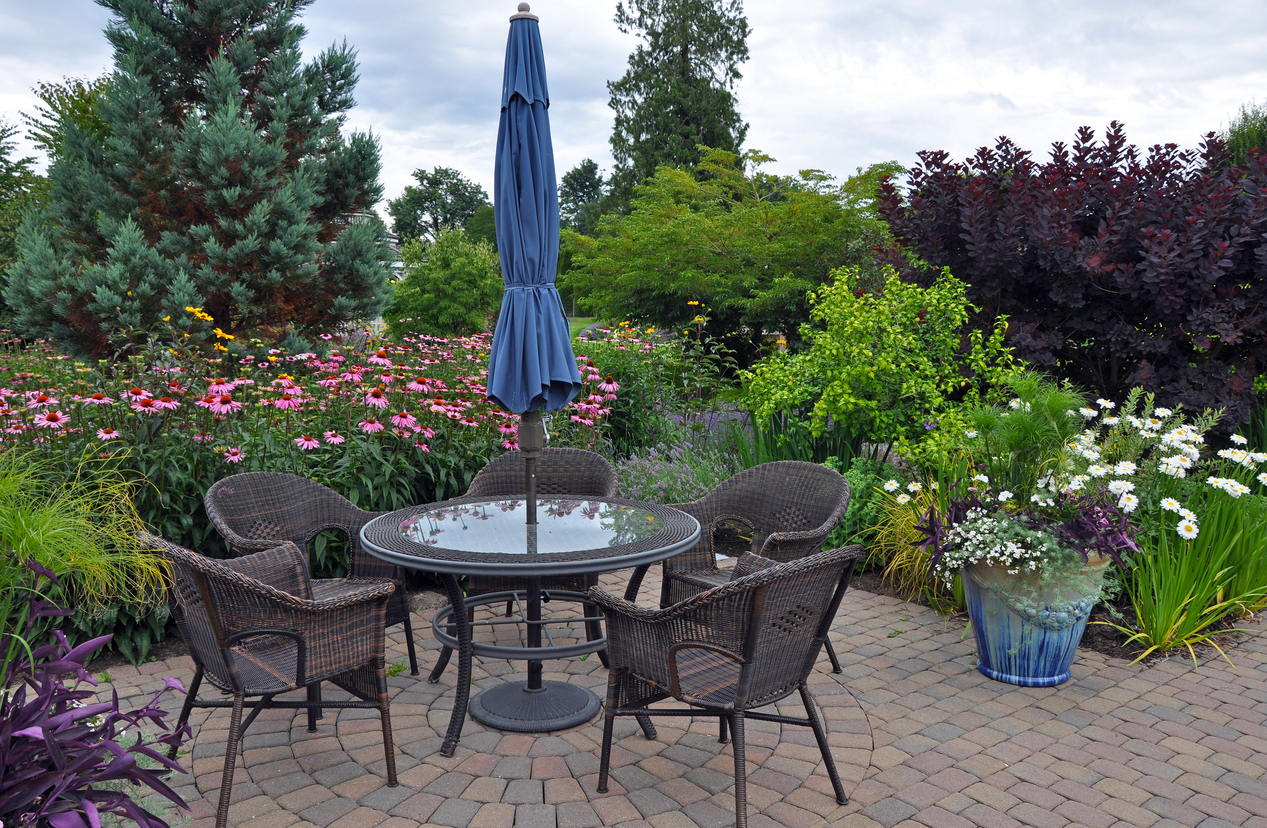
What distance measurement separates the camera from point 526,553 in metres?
2.95

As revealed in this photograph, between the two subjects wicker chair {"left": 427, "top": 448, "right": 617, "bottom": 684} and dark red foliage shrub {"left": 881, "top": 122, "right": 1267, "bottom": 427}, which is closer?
wicker chair {"left": 427, "top": 448, "right": 617, "bottom": 684}

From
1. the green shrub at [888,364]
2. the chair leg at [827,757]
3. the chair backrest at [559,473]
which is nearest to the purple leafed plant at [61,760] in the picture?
the chair leg at [827,757]

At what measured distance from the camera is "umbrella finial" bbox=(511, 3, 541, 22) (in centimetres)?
311

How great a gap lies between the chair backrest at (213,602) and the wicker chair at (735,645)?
3.69 ft

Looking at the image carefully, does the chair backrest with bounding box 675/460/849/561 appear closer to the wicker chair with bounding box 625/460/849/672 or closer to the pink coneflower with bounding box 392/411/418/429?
the wicker chair with bounding box 625/460/849/672

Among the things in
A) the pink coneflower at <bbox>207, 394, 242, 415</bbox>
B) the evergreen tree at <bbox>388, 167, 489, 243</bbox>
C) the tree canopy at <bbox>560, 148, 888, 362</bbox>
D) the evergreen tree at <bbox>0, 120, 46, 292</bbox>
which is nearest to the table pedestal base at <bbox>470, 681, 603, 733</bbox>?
the pink coneflower at <bbox>207, 394, 242, 415</bbox>

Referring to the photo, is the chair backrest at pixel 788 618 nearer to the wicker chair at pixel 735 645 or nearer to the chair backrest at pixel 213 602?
the wicker chair at pixel 735 645

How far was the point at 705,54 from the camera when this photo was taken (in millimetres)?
27672

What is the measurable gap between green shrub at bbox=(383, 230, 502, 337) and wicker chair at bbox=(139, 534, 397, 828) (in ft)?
55.3

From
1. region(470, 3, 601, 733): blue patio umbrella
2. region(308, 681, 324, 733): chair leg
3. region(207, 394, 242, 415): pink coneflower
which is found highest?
region(470, 3, 601, 733): blue patio umbrella

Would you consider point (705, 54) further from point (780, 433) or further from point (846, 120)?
point (780, 433)

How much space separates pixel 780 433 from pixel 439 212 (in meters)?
63.3

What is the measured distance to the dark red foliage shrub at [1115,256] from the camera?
533cm

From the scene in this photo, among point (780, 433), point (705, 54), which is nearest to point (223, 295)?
point (780, 433)
